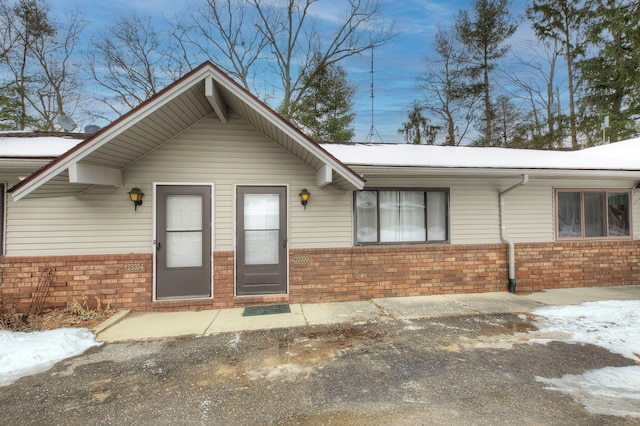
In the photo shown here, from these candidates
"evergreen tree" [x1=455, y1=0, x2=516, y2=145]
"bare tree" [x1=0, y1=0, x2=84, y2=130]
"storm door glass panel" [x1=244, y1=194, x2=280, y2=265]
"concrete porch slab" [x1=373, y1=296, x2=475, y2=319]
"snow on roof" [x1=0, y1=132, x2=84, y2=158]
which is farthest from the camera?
"evergreen tree" [x1=455, y1=0, x2=516, y2=145]

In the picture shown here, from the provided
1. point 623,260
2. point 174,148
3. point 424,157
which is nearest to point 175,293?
point 174,148

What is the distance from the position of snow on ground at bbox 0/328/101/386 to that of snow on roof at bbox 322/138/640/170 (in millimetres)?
4764

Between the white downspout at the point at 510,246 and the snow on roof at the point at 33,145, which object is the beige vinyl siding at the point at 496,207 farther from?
the snow on roof at the point at 33,145

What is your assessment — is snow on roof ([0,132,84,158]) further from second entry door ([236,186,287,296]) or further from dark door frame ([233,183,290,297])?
second entry door ([236,186,287,296])

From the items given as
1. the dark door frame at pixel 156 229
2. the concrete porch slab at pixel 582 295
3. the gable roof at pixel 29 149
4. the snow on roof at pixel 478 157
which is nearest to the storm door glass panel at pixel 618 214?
the snow on roof at pixel 478 157

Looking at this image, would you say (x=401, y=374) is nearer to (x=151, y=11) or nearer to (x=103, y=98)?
(x=103, y=98)

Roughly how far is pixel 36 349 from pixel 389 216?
18.7 ft

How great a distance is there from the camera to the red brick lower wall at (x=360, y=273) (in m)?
5.02

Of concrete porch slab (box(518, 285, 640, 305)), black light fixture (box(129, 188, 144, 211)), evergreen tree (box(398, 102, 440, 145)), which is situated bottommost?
concrete porch slab (box(518, 285, 640, 305))

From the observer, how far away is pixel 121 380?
3098 millimetres

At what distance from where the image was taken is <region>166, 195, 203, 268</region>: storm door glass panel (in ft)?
17.4

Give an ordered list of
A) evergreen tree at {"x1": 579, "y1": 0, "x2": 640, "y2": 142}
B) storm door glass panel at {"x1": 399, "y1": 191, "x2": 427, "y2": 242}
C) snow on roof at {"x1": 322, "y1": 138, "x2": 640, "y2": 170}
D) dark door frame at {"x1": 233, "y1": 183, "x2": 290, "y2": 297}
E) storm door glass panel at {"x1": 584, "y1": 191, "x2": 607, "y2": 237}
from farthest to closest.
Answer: evergreen tree at {"x1": 579, "y1": 0, "x2": 640, "y2": 142}
storm door glass panel at {"x1": 584, "y1": 191, "x2": 607, "y2": 237}
storm door glass panel at {"x1": 399, "y1": 191, "x2": 427, "y2": 242}
snow on roof at {"x1": 322, "y1": 138, "x2": 640, "y2": 170}
dark door frame at {"x1": 233, "y1": 183, "x2": 290, "y2": 297}

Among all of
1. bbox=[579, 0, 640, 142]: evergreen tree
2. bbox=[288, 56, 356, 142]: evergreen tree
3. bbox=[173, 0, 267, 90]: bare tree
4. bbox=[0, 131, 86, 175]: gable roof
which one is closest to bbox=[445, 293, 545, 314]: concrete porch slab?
bbox=[0, 131, 86, 175]: gable roof

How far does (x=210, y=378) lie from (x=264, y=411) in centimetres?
87
